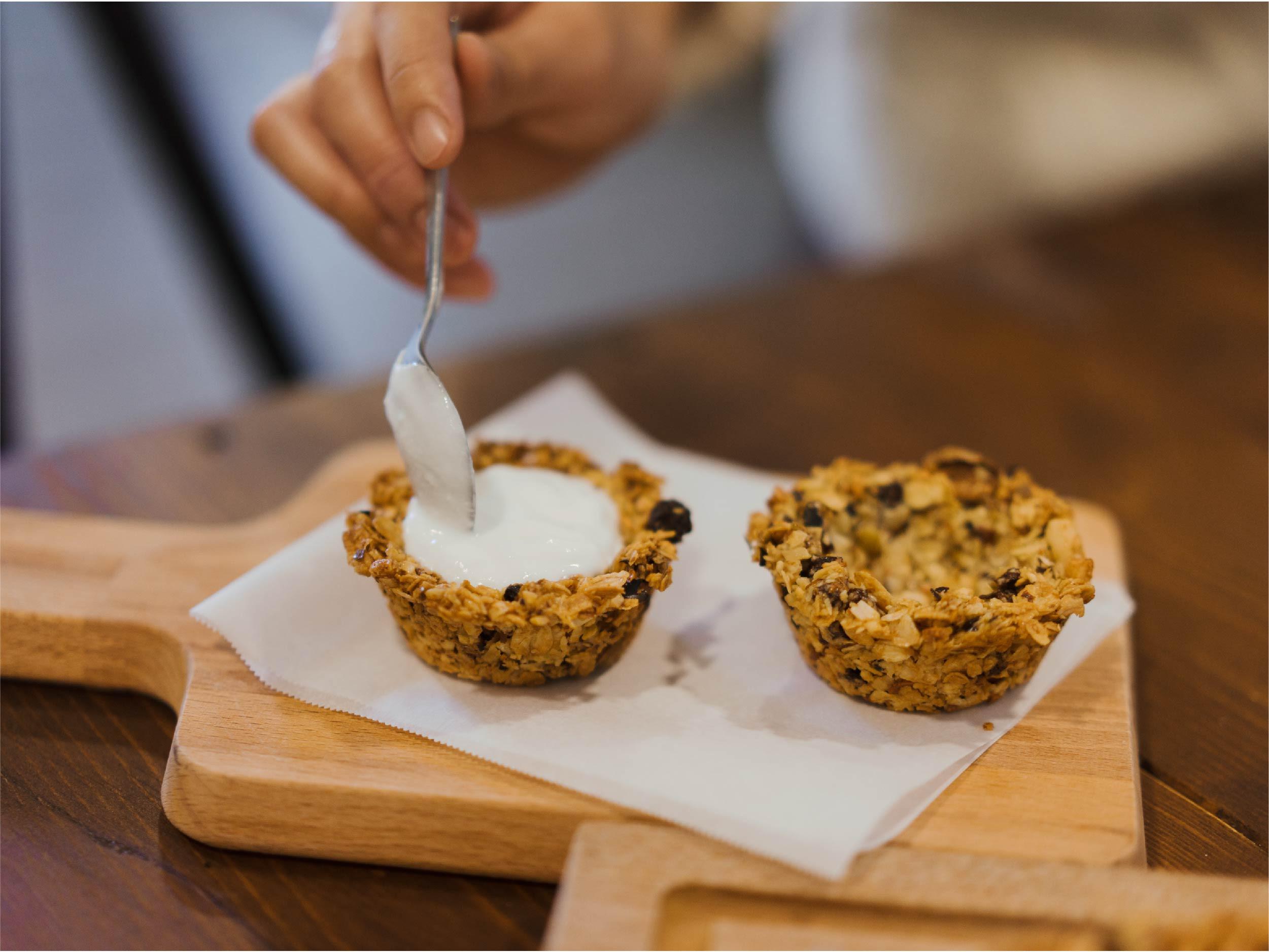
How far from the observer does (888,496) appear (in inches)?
49.7

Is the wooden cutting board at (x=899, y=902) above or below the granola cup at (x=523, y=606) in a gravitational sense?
below

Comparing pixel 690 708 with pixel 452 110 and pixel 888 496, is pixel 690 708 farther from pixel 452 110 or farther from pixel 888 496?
pixel 452 110

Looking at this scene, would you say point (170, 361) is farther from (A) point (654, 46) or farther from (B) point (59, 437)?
(A) point (654, 46)

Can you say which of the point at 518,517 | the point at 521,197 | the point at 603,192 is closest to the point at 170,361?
the point at 603,192

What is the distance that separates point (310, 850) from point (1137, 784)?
0.82 m

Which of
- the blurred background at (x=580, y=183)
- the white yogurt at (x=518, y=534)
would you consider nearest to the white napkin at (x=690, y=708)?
the white yogurt at (x=518, y=534)

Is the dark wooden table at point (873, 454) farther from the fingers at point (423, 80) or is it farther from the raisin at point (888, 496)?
the fingers at point (423, 80)

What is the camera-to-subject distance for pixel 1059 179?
9.16 feet

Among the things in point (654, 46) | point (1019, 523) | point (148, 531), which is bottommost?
point (1019, 523)

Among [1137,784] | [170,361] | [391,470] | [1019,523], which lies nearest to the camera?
[1137,784]

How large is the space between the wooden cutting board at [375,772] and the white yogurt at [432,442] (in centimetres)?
25

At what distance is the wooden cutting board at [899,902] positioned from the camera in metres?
0.91

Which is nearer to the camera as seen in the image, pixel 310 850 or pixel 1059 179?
pixel 310 850

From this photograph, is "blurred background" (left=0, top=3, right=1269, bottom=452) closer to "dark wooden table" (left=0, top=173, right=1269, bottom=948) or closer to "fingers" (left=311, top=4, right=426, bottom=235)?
"dark wooden table" (left=0, top=173, right=1269, bottom=948)
